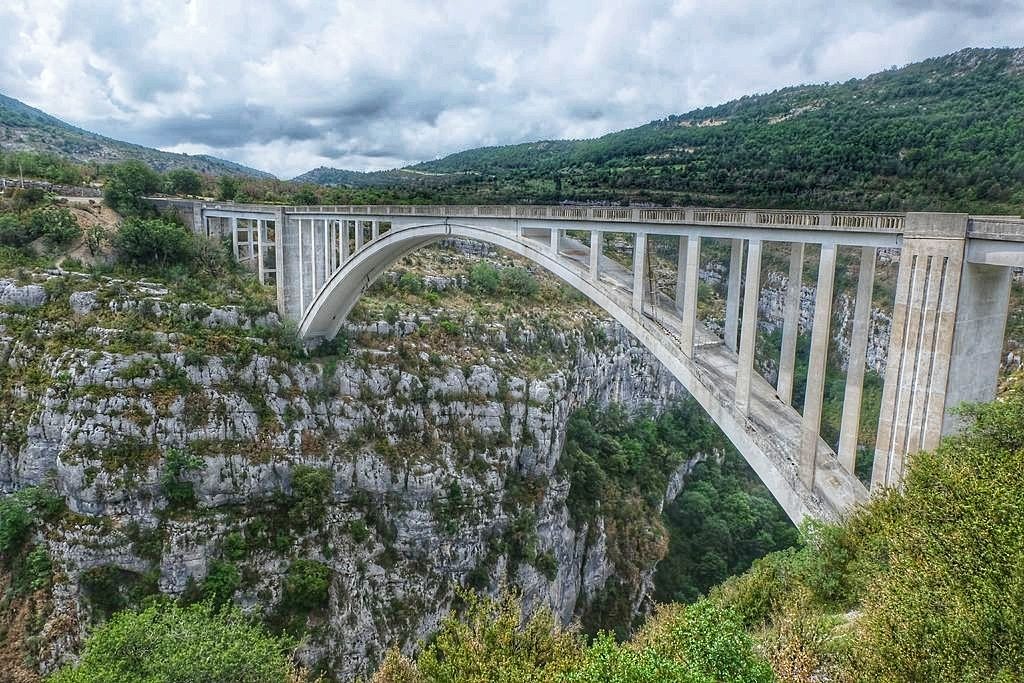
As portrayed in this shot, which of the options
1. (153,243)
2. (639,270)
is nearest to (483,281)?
(153,243)

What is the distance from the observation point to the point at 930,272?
1020 centimetres

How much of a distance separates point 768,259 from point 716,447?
1716 cm

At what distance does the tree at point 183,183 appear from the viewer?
133ft

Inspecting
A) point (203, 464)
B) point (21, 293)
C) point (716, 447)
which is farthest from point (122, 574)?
point (716, 447)

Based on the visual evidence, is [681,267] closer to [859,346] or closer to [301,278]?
[859,346]

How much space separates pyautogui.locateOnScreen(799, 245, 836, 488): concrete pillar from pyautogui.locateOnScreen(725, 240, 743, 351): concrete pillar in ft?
9.53

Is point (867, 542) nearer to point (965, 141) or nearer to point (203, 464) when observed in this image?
point (965, 141)

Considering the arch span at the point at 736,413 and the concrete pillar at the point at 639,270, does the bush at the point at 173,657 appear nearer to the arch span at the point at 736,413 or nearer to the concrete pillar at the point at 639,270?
the arch span at the point at 736,413

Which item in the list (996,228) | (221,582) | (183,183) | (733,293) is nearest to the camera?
(996,228)

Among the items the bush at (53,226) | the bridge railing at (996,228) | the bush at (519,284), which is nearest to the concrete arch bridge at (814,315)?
the bridge railing at (996,228)

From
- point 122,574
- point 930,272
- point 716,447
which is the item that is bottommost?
point 716,447

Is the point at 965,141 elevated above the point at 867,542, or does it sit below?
above

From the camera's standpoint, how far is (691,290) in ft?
48.8

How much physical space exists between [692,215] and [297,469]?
2035 centimetres
